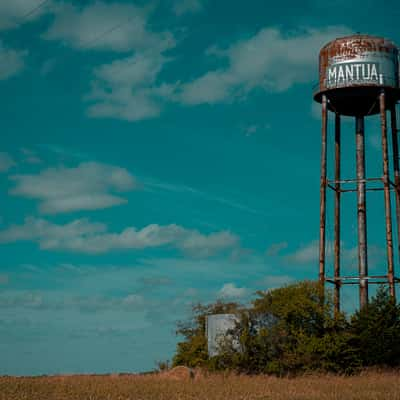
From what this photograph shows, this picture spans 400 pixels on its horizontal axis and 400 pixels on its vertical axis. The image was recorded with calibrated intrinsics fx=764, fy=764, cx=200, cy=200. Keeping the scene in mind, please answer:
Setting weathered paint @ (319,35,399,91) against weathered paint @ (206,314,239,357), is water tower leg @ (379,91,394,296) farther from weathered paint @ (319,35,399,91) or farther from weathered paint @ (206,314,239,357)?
weathered paint @ (206,314,239,357)

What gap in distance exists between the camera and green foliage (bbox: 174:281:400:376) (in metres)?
45.0

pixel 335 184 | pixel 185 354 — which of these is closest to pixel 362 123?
pixel 335 184

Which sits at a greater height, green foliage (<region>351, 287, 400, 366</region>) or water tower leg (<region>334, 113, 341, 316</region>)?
water tower leg (<region>334, 113, 341, 316</region>)

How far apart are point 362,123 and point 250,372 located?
57.7ft

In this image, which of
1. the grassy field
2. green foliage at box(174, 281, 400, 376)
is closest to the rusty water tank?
green foliage at box(174, 281, 400, 376)

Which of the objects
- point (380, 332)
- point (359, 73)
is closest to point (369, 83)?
point (359, 73)

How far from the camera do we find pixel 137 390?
30.9m

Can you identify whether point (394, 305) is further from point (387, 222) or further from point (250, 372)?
point (250, 372)

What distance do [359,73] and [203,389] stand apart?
24.0m

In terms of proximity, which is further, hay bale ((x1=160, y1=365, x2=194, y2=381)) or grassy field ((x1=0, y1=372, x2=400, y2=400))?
hay bale ((x1=160, y1=365, x2=194, y2=381))

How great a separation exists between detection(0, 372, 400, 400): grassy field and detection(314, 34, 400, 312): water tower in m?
10.1

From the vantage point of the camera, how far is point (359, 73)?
47344mm

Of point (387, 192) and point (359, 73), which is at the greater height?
point (359, 73)

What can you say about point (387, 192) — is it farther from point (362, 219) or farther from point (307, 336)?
point (307, 336)
